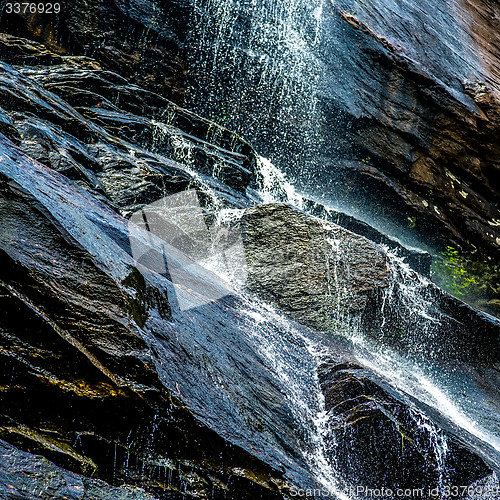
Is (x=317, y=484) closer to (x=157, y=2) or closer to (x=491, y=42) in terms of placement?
(x=157, y=2)

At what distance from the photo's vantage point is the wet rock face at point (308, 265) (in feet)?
25.7

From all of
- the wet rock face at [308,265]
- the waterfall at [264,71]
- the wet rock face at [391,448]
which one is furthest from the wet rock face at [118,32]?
the wet rock face at [391,448]

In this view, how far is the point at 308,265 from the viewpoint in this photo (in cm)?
811

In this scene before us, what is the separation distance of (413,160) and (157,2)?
9469mm

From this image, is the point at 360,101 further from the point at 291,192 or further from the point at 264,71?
the point at 291,192

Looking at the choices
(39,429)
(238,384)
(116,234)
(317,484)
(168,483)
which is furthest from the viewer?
(116,234)

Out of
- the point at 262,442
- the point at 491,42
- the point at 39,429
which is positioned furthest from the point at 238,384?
the point at 491,42

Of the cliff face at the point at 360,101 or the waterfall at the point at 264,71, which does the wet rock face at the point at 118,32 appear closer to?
the cliff face at the point at 360,101

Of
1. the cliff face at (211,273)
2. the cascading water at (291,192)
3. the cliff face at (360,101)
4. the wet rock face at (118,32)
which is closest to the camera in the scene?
the cliff face at (211,273)

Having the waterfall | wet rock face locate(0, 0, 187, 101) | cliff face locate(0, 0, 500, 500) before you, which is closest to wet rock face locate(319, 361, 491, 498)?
cliff face locate(0, 0, 500, 500)

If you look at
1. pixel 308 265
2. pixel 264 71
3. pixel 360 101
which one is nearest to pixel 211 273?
pixel 308 265

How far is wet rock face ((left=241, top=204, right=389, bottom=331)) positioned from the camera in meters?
7.84

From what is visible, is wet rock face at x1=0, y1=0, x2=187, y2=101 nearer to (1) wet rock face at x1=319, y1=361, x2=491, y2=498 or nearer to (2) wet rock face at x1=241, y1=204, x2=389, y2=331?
(2) wet rock face at x1=241, y1=204, x2=389, y2=331

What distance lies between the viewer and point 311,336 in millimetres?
7113
